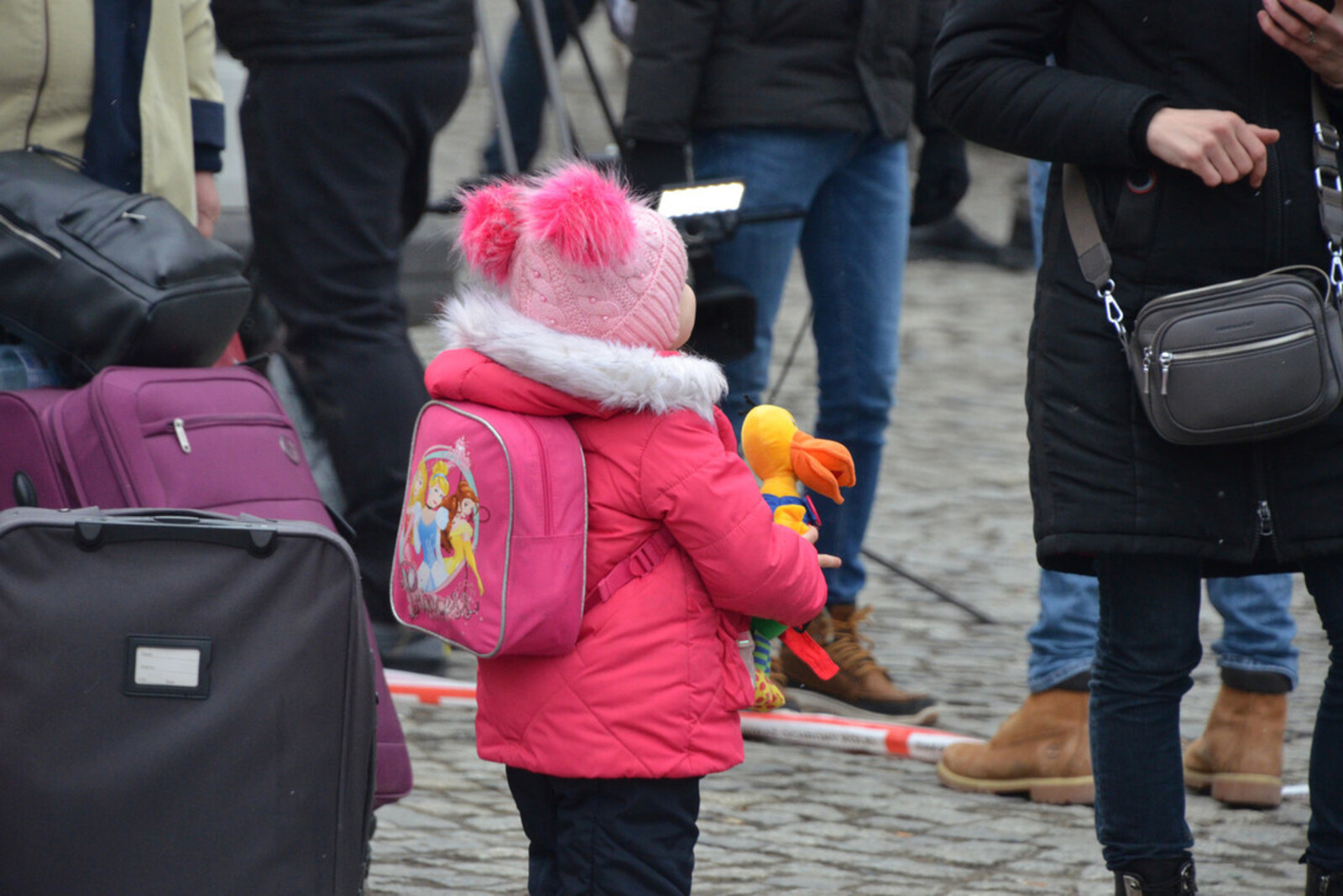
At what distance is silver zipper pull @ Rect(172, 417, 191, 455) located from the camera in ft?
9.45

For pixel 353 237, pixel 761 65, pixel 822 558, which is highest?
pixel 761 65

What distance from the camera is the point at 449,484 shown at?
2.36 metres

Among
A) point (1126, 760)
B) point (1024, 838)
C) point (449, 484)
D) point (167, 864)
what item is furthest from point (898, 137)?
point (167, 864)

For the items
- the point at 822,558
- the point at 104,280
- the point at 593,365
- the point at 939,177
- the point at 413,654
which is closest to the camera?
the point at 593,365

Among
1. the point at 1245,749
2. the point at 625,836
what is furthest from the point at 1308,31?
the point at 1245,749

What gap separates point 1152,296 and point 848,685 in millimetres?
1732

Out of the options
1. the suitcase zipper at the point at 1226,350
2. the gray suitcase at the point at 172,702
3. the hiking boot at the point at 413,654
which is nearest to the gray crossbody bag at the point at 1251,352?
the suitcase zipper at the point at 1226,350

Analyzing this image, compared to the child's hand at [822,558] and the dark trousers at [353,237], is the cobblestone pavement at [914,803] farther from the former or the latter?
the child's hand at [822,558]

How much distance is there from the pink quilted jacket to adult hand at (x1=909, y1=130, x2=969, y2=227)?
227cm

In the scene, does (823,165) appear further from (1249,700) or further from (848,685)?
(1249,700)

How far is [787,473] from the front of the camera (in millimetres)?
2568

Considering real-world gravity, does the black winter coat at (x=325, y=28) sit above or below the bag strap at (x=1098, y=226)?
above

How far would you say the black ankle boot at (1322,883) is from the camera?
109 inches

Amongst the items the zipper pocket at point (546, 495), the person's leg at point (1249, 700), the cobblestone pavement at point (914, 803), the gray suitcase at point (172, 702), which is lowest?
the cobblestone pavement at point (914, 803)
